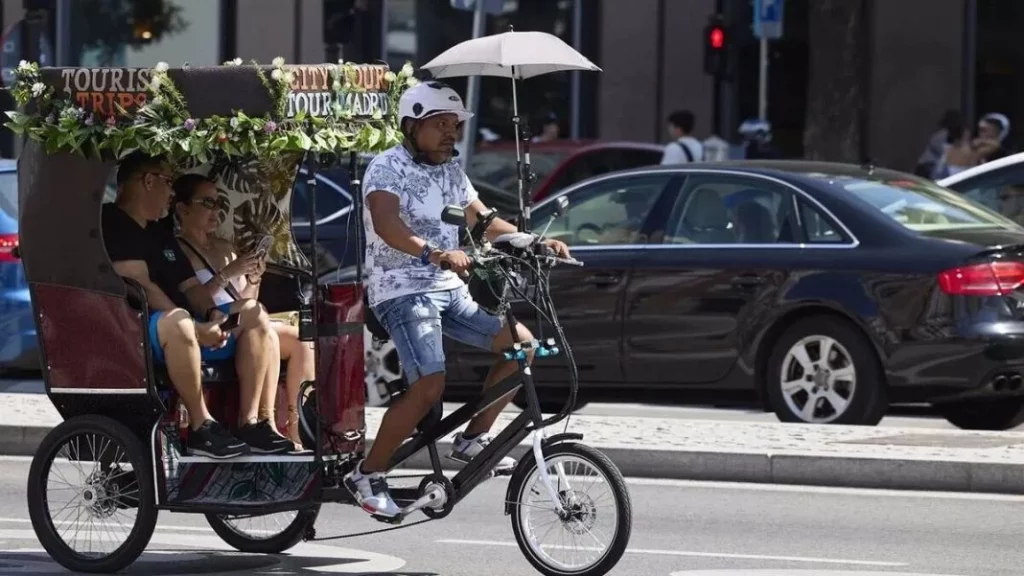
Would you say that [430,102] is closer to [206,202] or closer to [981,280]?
[206,202]

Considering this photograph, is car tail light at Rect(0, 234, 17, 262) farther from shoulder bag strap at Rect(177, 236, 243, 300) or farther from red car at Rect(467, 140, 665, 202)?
red car at Rect(467, 140, 665, 202)

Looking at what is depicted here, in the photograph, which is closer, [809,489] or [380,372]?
Result: [809,489]

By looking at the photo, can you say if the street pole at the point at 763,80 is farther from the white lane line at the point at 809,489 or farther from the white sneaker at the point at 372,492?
the white sneaker at the point at 372,492

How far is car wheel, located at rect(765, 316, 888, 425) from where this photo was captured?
11.3 metres

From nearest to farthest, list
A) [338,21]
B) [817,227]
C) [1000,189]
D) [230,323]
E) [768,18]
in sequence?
[230,323] → [817,227] → [1000,189] → [338,21] → [768,18]

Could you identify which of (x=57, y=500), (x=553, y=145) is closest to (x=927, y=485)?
(x=57, y=500)

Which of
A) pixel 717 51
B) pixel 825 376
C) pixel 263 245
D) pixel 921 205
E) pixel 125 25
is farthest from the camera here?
pixel 125 25

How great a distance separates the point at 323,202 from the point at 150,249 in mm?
6475

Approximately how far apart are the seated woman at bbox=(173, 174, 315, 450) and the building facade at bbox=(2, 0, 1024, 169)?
621 inches

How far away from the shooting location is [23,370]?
1485cm

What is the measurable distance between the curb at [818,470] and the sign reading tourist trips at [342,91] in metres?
2.25

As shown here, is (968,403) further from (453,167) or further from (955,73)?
(955,73)

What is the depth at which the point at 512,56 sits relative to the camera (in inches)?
312

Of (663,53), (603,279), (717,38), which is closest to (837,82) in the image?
(717,38)
